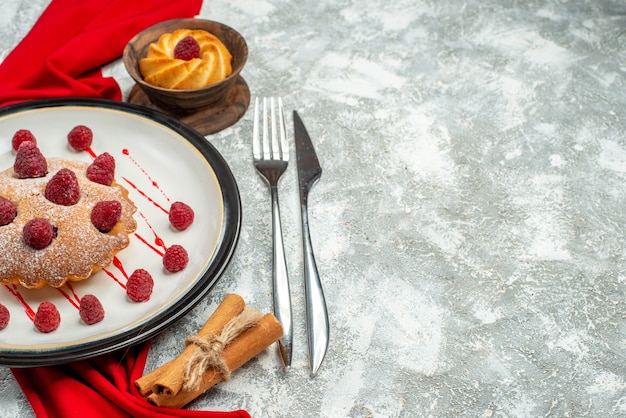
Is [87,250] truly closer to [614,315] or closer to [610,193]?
[614,315]

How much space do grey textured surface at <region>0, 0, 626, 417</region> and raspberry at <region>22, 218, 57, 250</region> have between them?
0.84 feet

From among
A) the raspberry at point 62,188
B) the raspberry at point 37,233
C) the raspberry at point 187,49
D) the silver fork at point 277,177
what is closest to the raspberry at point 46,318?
the raspberry at point 37,233

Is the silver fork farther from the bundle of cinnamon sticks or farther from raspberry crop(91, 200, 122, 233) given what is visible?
raspberry crop(91, 200, 122, 233)

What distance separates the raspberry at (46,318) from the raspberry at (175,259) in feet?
0.79

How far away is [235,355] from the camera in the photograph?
119cm

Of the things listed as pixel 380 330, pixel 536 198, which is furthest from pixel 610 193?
pixel 380 330

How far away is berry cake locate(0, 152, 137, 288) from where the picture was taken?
4.08 ft

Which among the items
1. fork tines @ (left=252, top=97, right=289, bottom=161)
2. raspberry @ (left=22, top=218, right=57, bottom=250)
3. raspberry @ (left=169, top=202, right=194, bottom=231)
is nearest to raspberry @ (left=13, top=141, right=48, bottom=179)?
raspberry @ (left=22, top=218, right=57, bottom=250)

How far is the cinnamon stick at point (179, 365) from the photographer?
115 cm

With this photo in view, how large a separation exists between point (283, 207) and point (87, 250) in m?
0.48

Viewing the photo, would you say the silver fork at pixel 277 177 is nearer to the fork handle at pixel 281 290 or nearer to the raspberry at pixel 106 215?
the fork handle at pixel 281 290

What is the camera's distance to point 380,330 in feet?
4.35

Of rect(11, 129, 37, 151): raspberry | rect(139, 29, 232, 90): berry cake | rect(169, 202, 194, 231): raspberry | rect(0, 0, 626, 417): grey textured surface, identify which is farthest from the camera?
rect(139, 29, 232, 90): berry cake

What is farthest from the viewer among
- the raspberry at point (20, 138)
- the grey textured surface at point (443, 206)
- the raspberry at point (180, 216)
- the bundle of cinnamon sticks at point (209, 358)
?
the raspberry at point (20, 138)
